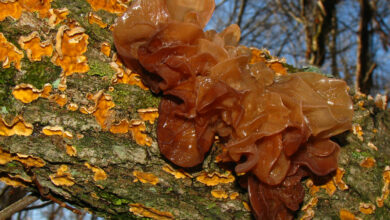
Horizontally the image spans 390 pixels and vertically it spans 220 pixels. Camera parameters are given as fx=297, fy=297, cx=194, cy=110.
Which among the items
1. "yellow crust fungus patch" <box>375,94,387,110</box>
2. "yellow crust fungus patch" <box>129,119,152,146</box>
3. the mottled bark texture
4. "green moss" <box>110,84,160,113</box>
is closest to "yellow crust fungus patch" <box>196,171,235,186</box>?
the mottled bark texture

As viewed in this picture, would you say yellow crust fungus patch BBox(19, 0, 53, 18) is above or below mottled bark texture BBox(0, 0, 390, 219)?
above

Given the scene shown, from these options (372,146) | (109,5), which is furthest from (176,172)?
(372,146)

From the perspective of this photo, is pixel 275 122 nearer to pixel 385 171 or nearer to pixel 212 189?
pixel 212 189

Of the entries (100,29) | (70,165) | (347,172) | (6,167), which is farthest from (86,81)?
(347,172)

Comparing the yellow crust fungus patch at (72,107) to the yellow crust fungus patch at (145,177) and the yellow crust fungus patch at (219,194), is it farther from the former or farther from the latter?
the yellow crust fungus patch at (219,194)

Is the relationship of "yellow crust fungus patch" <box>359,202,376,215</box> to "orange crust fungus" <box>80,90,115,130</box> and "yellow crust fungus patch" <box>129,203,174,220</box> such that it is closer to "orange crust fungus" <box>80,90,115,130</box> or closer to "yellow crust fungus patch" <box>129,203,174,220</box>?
"yellow crust fungus patch" <box>129,203,174,220</box>

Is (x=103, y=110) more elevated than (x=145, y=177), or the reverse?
(x=103, y=110)

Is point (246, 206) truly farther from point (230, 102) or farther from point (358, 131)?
point (358, 131)
